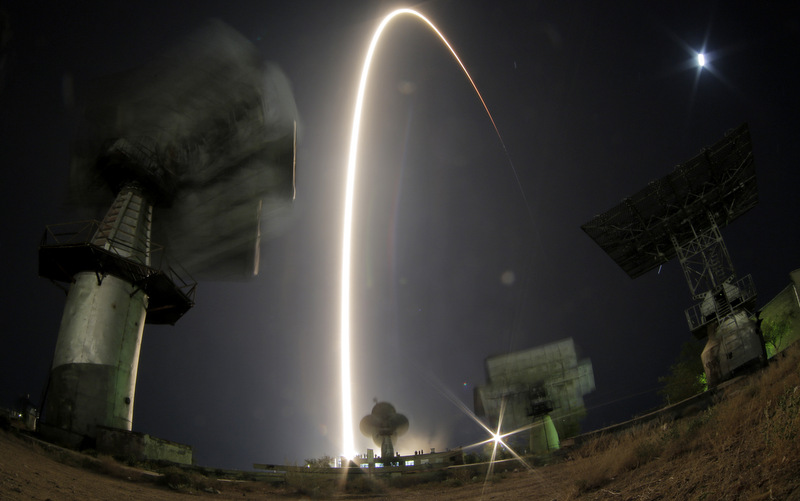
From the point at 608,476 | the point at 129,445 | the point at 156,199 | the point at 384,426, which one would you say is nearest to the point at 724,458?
the point at 608,476

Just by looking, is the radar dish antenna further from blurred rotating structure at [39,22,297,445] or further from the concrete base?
the concrete base

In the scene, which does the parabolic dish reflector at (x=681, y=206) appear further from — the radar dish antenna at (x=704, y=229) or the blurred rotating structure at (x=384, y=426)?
the blurred rotating structure at (x=384, y=426)

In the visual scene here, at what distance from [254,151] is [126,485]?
22717 millimetres

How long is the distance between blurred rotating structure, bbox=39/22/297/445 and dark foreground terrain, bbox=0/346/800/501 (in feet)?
24.1

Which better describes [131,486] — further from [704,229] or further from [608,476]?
[704,229]

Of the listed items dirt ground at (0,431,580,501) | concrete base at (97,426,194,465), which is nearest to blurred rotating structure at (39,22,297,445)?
concrete base at (97,426,194,465)

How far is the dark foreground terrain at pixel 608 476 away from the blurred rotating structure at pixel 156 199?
7.35 metres

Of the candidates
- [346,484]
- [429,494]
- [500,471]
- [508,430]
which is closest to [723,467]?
[429,494]

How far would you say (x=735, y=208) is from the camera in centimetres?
Result: 3050

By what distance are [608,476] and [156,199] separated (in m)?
27.8

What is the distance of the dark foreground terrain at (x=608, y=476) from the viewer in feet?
24.4

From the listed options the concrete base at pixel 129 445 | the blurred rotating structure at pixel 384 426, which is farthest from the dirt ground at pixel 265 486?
the blurred rotating structure at pixel 384 426

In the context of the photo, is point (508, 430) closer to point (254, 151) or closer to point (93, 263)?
point (254, 151)

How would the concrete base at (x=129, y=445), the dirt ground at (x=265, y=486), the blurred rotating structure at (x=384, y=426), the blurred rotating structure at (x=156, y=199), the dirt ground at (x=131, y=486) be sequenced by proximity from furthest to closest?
the blurred rotating structure at (x=384, y=426)
the blurred rotating structure at (x=156, y=199)
the concrete base at (x=129, y=445)
the dirt ground at (x=131, y=486)
the dirt ground at (x=265, y=486)
